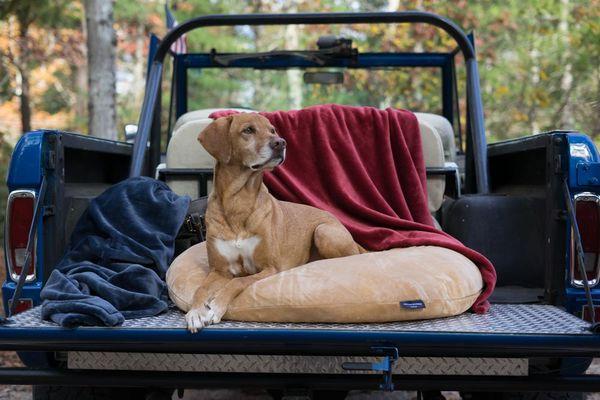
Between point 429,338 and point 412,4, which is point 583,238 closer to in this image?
point 429,338

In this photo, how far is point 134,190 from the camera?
12.2 feet

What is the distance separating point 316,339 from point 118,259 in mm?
A: 1289

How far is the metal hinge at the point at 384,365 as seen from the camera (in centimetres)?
249

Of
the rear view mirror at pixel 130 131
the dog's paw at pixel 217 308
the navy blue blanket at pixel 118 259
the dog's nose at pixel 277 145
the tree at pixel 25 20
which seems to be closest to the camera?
the navy blue blanket at pixel 118 259

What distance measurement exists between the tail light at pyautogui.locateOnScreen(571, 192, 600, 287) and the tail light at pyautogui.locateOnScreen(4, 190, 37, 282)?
7.60ft

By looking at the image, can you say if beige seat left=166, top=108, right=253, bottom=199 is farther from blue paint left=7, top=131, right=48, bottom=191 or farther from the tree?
the tree

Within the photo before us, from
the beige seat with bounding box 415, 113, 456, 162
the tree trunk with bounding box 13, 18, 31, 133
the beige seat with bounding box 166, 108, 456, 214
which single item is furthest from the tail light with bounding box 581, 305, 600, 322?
the tree trunk with bounding box 13, 18, 31, 133

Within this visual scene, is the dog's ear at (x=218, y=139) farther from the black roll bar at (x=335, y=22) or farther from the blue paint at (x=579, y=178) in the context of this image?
the blue paint at (x=579, y=178)

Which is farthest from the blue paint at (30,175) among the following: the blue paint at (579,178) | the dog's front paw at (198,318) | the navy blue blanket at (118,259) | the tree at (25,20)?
the tree at (25,20)

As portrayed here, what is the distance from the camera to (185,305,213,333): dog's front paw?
2621mm

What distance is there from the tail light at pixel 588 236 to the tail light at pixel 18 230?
2.32 m

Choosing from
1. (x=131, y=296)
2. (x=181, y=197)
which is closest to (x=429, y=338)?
(x=131, y=296)

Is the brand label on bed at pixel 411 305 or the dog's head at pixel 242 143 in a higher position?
the dog's head at pixel 242 143

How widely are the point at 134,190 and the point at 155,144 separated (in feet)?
4.60
